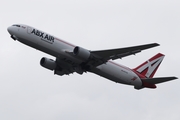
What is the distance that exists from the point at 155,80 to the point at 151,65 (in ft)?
15.5

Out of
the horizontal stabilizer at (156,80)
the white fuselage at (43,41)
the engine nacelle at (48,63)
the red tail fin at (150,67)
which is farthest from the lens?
the red tail fin at (150,67)

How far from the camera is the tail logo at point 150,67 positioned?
58.8m

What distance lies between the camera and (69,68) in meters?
56.0

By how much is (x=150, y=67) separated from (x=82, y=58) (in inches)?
507

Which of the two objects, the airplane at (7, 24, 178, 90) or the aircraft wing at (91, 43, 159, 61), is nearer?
the airplane at (7, 24, 178, 90)

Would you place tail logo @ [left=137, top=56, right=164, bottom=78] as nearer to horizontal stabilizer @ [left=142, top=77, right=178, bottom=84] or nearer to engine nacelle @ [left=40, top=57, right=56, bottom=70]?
horizontal stabilizer @ [left=142, top=77, right=178, bottom=84]

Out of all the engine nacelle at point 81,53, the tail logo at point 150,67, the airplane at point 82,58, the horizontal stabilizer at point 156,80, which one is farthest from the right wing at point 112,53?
the tail logo at point 150,67

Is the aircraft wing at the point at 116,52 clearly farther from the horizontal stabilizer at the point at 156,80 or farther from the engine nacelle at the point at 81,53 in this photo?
the horizontal stabilizer at the point at 156,80

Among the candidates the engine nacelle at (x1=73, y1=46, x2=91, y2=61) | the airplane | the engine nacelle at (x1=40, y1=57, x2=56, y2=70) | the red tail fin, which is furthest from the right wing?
the red tail fin

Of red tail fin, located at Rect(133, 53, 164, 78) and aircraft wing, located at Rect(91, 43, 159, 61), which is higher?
aircraft wing, located at Rect(91, 43, 159, 61)

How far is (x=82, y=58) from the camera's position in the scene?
50.5 metres

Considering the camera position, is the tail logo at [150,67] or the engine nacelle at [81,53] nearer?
the engine nacelle at [81,53]

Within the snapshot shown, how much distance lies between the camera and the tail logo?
5884 cm

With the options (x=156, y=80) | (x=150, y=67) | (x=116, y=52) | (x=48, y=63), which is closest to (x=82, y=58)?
(x=116, y=52)
